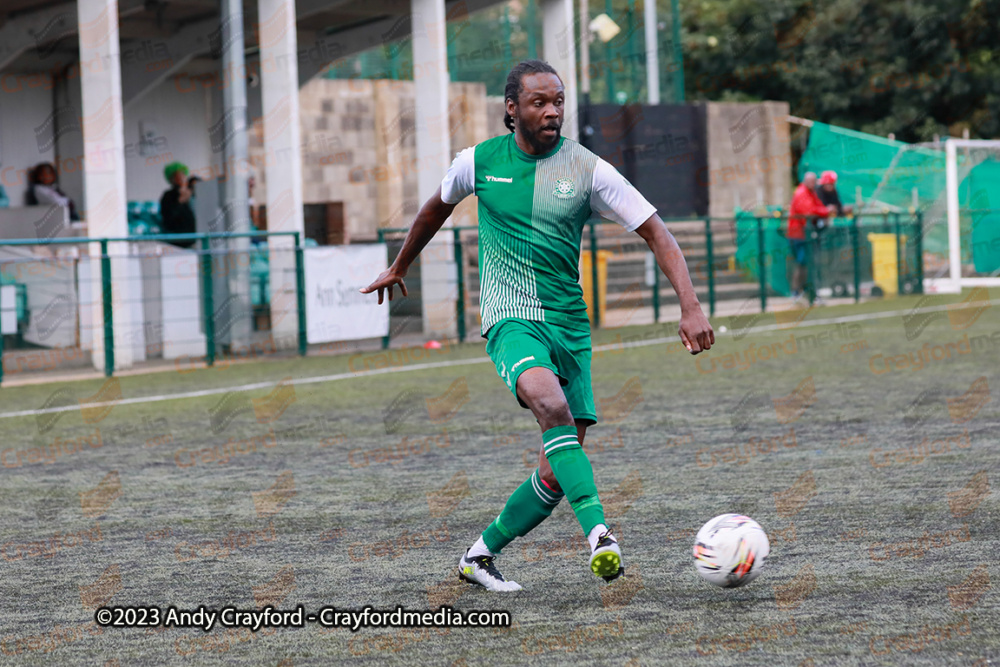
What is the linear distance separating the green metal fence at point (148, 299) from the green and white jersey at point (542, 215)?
395 inches

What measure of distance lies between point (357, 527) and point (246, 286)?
1052 cm

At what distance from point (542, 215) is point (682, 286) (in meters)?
0.60

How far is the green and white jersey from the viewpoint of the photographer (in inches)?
210

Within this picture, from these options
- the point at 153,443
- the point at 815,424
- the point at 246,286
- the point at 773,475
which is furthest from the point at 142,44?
the point at 773,475

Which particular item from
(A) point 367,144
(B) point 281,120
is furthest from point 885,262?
(B) point 281,120

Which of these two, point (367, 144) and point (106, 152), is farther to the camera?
point (367, 144)

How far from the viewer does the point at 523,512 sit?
17.9 feet

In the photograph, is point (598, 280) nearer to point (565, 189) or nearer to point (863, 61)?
point (565, 189)

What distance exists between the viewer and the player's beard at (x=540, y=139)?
5.26 m

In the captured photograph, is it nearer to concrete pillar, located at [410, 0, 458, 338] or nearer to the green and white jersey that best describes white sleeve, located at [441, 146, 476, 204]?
the green and white jersey

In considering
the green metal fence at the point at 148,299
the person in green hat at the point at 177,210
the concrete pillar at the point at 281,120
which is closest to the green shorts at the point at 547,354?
the green metal fence at the point at 148,299

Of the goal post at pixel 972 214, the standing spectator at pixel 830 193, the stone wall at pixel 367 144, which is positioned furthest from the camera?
the goal post at pixel 972 214

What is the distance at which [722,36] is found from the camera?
145 ft

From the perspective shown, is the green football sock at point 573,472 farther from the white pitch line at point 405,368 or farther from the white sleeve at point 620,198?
the white pitch line at point 405,368
